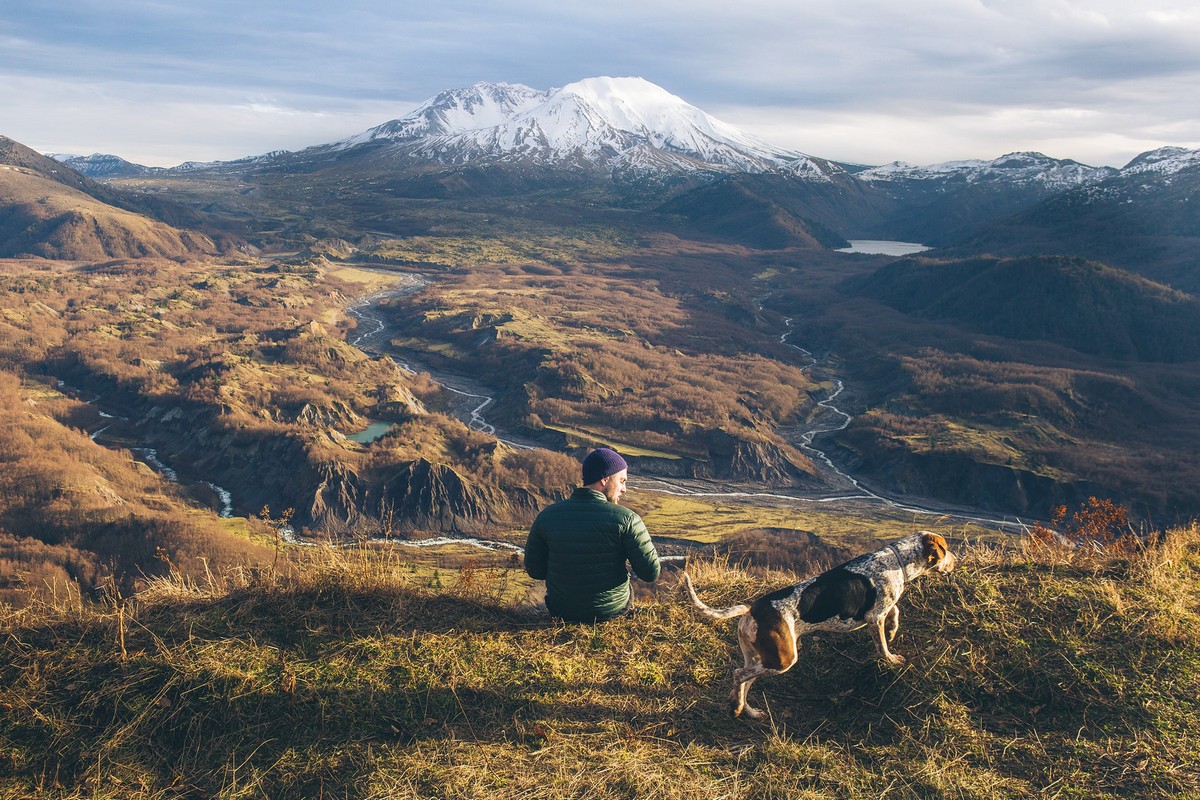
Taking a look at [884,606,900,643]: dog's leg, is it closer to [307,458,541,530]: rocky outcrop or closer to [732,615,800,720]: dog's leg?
[732,615,800,720]: dog's leg

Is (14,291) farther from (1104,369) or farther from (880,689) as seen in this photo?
(1104,369)

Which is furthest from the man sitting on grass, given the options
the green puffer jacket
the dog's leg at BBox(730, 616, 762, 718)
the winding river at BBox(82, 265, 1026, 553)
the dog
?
the winding river at BBox(82, 265, 1026, 553)

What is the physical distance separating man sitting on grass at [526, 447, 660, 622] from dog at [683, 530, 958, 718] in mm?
978

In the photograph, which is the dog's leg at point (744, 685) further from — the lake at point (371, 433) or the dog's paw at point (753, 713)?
the lake at point (371, 433)

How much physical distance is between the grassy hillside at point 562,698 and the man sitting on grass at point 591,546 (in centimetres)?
45

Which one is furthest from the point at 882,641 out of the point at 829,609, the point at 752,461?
the point at 752,461

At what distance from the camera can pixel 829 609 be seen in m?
7.63

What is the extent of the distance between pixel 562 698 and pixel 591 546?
65.4 inches

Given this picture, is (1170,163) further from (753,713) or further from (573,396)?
(753,713)

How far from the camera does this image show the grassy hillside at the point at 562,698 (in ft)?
21.5

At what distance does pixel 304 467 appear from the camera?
5719cm

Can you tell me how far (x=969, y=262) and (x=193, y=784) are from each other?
160175mm

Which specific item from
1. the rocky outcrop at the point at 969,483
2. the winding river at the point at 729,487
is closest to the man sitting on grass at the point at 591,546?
the winding river at the point at 729,487

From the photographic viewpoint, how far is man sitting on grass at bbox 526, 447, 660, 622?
823 centimetres
